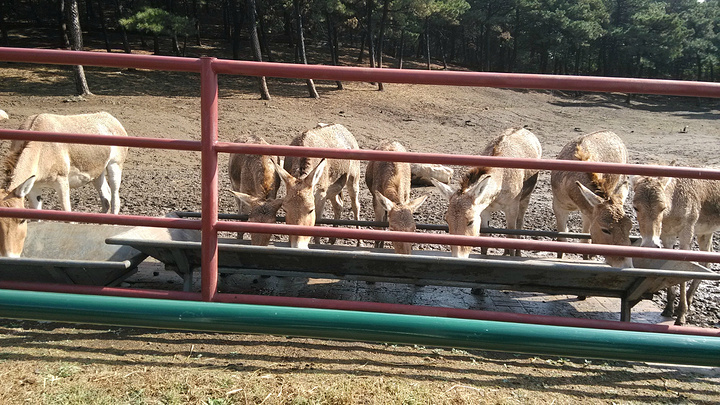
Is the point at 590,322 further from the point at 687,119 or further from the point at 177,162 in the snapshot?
the point at 687,119

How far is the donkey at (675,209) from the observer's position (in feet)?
19.9

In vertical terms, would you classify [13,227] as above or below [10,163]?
below

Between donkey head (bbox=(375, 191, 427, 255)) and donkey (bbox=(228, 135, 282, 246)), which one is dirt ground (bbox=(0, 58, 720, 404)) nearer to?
donkey head (bbox=(375, 191, 427, 255))

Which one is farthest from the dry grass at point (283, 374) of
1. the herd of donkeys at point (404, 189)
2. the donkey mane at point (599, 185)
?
the donkey mane at point (599, 185)

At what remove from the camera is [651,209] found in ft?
20.0

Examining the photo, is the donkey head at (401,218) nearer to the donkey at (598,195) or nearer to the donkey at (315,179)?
the donkey at (315,179)

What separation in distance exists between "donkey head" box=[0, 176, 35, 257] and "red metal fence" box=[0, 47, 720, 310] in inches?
79.1

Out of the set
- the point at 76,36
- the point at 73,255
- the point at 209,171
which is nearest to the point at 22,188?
the point at 73,255

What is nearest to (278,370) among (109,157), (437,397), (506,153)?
(437,397)

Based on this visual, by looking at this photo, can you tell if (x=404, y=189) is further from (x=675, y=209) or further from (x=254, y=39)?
(x=254, y=39)

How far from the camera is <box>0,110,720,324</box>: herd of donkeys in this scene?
19.2 feet

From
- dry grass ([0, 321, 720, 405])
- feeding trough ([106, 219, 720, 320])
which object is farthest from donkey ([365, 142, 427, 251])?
dry grass ([0, 321, 720, 405])

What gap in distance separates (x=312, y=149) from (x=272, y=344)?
156 cm

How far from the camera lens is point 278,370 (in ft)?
11.7
